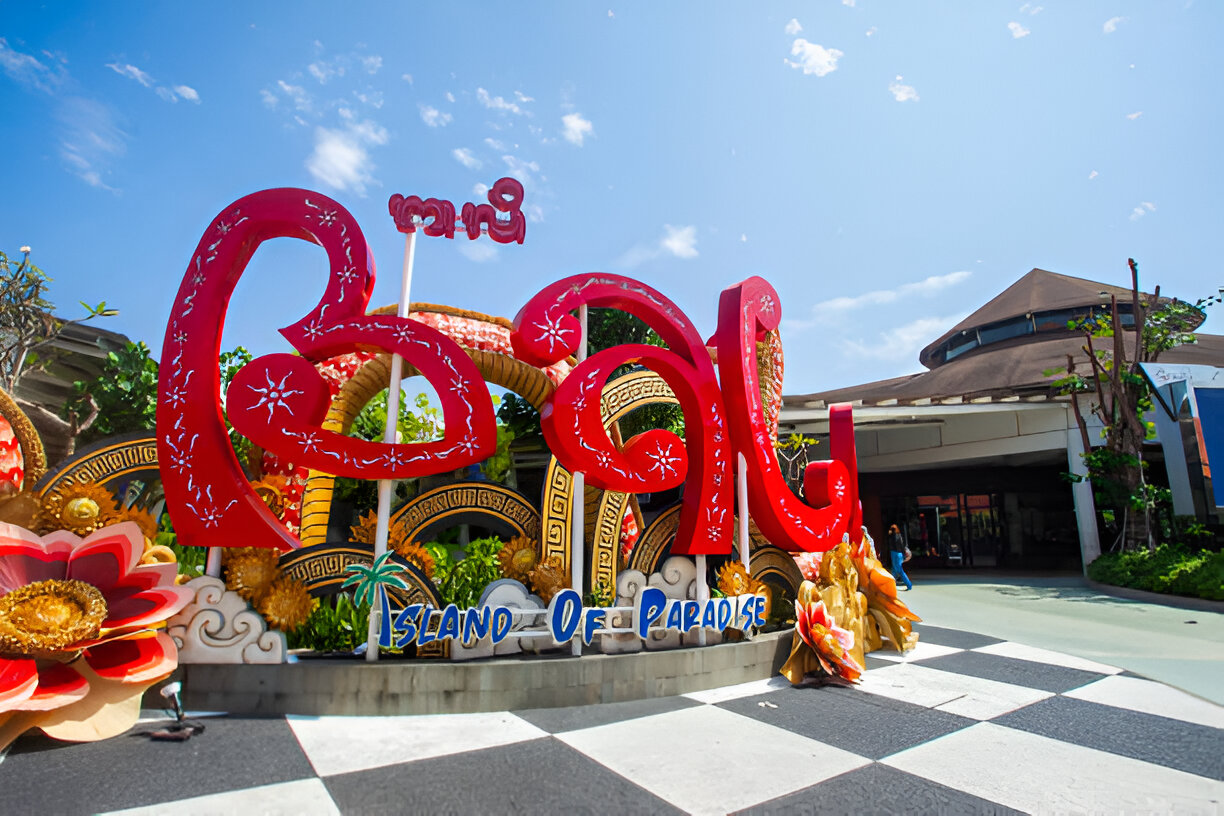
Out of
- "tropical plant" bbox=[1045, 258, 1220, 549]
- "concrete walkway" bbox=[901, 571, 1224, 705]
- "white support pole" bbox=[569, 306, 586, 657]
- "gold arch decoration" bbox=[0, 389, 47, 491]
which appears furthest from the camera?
"tropical plant" bbox=[1045, 258, 1220, 549]

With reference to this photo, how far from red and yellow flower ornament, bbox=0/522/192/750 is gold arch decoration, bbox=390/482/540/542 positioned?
6.42ft

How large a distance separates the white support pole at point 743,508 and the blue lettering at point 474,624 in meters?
2.65

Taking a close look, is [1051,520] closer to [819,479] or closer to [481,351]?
[819,479]

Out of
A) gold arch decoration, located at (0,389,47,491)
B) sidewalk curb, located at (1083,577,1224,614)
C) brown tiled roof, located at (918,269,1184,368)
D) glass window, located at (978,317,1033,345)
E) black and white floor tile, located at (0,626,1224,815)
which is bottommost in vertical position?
black and white floor tile, located at (0,626,1224,815)

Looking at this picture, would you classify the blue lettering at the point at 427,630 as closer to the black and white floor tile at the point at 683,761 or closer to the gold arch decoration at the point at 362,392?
the black and white floor tile at the point at 683,761

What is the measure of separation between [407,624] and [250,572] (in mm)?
1260

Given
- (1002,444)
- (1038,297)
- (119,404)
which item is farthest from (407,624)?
(1038,297)

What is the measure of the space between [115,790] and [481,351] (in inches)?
192

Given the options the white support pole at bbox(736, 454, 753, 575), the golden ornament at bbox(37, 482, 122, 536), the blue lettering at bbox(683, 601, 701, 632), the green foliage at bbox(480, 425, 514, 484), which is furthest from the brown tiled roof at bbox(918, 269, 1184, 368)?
the golden ornament at bbox(37, 482, 122, 536)

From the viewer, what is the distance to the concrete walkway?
6961mm

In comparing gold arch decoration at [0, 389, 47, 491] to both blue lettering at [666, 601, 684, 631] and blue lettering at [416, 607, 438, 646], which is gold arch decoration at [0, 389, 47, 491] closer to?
blue lettering at [416, 607, 438, 646]

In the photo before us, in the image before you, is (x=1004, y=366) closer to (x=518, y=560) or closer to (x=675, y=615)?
(x=675, y=615)

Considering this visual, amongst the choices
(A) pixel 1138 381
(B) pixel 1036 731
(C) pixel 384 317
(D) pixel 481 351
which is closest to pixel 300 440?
(C) pixel 384 317

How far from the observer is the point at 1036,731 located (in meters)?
4.68
